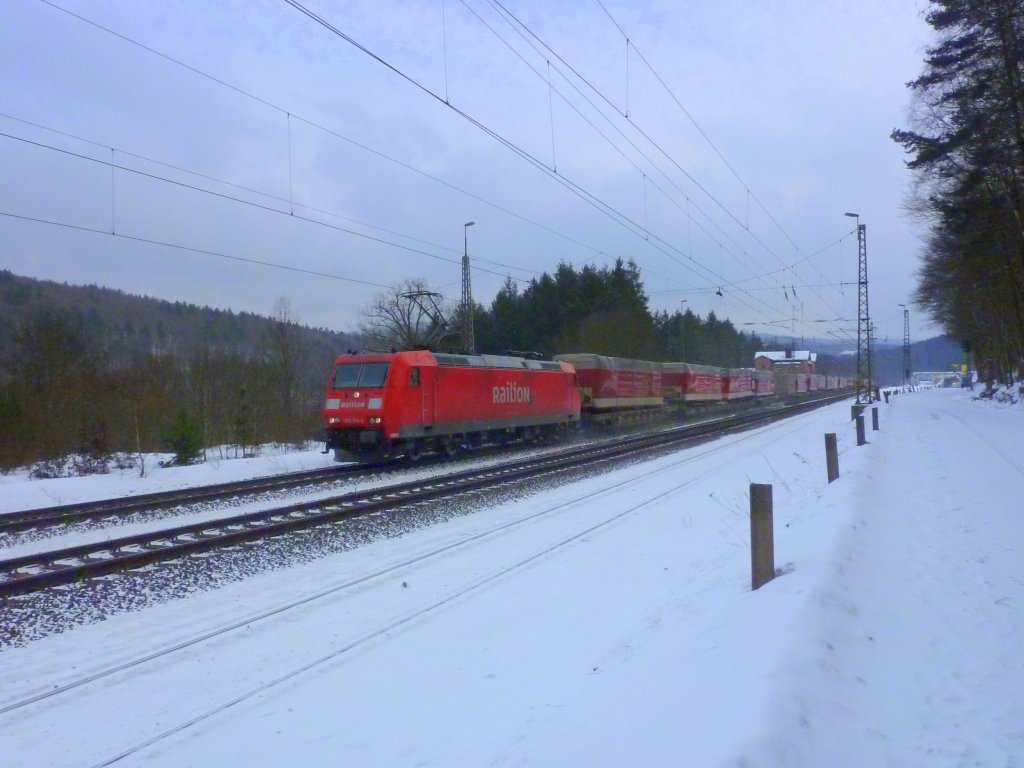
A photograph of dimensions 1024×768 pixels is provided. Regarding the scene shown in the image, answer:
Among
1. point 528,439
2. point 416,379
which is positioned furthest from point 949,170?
point 416,379

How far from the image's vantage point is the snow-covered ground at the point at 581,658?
4426mm

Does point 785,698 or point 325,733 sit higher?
point 785,698

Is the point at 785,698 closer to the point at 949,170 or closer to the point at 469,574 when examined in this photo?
the point at 469,574

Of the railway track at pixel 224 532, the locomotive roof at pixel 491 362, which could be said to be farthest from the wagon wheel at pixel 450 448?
the railway track at pixel 224 532

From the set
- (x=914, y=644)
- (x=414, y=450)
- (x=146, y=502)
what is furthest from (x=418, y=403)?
(x=914, y=644)

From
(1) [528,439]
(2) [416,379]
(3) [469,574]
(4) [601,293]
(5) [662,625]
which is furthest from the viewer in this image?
(4) [601,293]

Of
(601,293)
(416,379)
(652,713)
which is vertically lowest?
(652,713)

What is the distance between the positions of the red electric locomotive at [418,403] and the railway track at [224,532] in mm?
2470

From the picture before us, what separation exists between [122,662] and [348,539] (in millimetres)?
4953

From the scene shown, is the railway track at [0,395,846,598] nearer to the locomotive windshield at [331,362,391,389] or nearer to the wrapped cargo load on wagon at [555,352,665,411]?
the locomotive windshield at [331,362,391,389]

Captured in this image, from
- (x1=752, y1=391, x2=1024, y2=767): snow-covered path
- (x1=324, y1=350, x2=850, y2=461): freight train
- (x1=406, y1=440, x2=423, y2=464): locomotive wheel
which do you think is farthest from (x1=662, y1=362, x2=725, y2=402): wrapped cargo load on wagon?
(x1=752, y1=391, x2=1024, y2=767): snow-covered path

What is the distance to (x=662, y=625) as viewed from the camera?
6770 mm

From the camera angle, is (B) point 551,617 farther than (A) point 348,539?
No

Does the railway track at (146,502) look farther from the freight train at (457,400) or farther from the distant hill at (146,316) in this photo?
the distant hill at (146,316)
